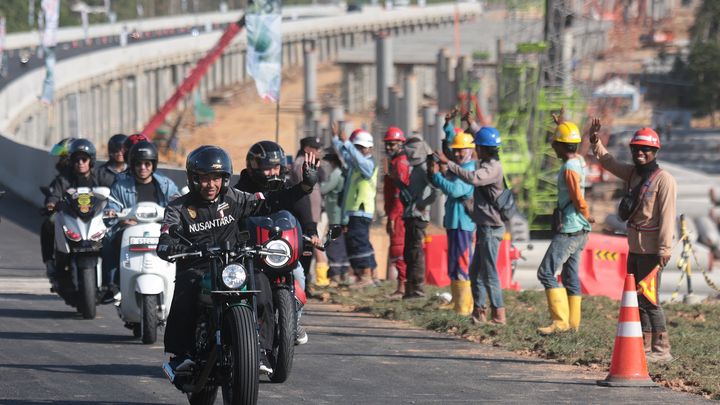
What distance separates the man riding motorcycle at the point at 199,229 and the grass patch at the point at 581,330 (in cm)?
317

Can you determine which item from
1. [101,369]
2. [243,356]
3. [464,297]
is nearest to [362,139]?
[464,297]

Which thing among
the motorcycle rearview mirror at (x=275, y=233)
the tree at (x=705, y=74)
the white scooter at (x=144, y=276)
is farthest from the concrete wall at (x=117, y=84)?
the tree at (x=705, y=74)

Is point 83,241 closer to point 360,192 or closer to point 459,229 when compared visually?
point 459,229

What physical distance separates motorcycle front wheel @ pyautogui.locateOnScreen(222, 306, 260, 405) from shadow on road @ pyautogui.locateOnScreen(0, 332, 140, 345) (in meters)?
4.20

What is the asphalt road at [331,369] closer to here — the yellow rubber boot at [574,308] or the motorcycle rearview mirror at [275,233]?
the yellow rubber boot at [574,308]

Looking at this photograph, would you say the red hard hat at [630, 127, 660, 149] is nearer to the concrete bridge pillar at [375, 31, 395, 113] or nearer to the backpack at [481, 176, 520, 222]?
the backpack at [481, 176, 520, 222]

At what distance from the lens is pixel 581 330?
553 inches

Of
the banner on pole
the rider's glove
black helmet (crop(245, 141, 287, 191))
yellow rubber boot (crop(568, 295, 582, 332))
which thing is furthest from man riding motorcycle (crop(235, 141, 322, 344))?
the banner on pole

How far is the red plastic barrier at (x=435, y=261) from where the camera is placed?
62.3ft

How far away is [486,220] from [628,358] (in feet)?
10.9

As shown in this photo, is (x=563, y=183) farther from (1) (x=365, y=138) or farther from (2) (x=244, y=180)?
(1) (x=365, y=138)

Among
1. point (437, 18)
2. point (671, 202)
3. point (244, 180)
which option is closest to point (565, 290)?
point (671, 202)

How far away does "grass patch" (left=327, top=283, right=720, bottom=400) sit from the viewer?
11.8 meters

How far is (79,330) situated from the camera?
14023 mm
